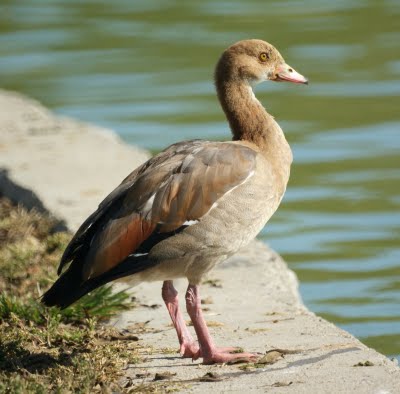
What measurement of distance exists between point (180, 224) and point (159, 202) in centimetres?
16

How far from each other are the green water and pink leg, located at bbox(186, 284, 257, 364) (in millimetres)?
1844

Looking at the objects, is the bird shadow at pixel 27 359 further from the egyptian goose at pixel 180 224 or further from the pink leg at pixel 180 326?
the pink leg at pixel 180 326

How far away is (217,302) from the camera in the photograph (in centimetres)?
766

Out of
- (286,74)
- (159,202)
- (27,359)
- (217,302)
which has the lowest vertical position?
(217,302)

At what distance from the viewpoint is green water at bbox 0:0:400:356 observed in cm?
946

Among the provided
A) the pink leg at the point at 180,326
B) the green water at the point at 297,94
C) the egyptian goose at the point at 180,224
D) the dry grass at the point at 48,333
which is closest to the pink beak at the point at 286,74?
the egyptian goose at the point at 180,224

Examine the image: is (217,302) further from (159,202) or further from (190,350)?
(159,202)

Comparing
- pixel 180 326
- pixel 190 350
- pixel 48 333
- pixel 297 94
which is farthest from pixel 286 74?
pixel 297 94

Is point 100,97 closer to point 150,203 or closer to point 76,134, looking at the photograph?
point 76,134

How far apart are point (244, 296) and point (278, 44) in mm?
9159

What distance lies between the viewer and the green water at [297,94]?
946cm

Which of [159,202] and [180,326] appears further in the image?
[180,326]

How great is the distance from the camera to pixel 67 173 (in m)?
10.1

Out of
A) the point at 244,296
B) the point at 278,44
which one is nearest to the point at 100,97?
the point at 278,44
